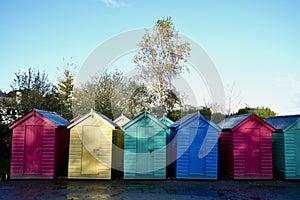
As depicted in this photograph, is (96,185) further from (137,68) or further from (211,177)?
(137,68)

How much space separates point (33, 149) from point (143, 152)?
481cm

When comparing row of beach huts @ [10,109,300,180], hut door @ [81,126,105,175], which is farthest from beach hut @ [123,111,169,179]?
hut door @ [81,126,105,175]

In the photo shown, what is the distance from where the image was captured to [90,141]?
10820mm

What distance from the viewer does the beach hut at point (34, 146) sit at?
10.7 m

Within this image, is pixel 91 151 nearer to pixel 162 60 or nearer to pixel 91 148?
pixel 91 148

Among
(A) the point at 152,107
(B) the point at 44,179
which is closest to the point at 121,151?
(B) the point at 44,179

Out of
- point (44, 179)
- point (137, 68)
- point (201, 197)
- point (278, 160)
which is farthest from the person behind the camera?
point (137, 68)

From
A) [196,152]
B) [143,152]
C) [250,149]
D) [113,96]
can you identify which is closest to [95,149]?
[143,152]

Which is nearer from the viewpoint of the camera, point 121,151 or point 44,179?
point 44,179

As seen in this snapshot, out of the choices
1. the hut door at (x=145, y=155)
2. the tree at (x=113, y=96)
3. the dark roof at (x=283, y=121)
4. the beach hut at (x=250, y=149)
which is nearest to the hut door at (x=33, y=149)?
the hut door at (x=145, y=155)

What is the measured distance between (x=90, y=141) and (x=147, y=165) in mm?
2716

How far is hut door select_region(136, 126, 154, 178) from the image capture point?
35.5 feet

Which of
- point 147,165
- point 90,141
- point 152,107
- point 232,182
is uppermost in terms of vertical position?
point 152,107

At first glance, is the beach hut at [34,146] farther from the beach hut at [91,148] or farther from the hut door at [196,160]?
the hut door at [196,160]
